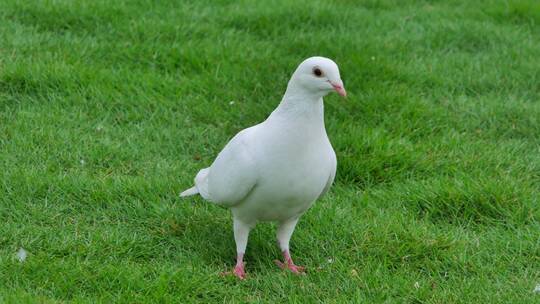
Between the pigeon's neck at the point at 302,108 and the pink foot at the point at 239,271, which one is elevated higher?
the pigeon's neck at the point at 302,108

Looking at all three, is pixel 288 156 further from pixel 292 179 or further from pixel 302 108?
pixel 302 108

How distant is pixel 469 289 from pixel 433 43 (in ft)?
11.5

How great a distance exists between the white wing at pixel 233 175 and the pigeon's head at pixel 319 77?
0.38 m

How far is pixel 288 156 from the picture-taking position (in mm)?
3820

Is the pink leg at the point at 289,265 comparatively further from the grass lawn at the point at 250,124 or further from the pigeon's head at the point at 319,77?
the pigeon's head at the point at 319,77

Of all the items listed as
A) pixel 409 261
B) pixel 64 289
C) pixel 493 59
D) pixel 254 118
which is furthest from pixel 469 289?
pixel 493 59

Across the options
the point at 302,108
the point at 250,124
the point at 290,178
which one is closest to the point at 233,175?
the point at 290,178

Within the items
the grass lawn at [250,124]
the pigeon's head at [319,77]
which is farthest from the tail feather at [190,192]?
the pigeon's head at [319,77]

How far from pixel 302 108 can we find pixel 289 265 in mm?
847

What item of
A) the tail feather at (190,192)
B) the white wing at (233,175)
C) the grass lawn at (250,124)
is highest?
the white wing at (233,175)

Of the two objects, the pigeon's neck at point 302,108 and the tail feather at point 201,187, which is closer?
the pigeon's neck at point 302,108

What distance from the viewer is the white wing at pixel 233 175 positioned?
3906 mm

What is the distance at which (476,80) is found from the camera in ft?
21.7

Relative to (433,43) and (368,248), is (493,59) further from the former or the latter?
(368,248)
